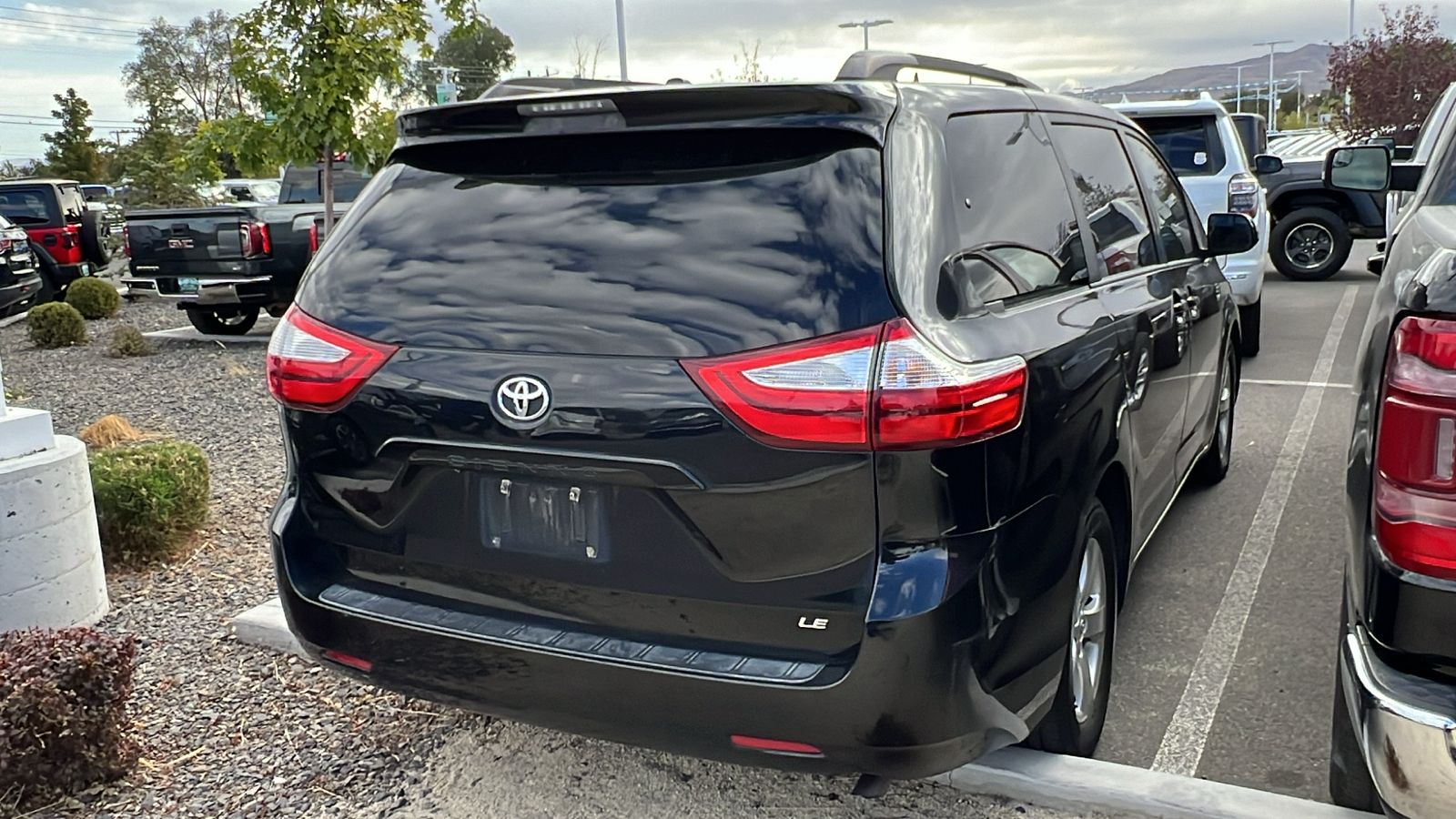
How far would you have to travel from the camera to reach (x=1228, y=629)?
161 inches

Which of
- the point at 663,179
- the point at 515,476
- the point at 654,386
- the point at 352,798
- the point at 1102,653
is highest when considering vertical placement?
the point at 663,179

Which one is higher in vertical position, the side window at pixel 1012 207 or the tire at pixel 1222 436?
the side window at pixel 1012 207

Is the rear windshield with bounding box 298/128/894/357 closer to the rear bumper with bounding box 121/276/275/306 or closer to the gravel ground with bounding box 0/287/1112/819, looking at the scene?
the gravel ground with bounding box 0/287/1112/819

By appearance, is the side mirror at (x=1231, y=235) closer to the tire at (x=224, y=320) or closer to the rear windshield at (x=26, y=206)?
the tire at (x=224, y=320)

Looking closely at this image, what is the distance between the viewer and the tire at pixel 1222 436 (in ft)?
18.3

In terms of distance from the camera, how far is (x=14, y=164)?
51656mm

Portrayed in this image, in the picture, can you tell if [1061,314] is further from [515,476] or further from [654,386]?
[515,476]

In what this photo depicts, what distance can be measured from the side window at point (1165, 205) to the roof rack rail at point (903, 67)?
81 cm

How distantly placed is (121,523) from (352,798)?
231cm

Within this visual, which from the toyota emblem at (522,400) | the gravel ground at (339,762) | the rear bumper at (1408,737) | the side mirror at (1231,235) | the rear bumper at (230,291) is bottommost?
the gravel ground at (339,762)

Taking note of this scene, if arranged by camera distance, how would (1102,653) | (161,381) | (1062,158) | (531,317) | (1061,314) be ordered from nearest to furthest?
1. (531,317)
2. (1061,314)
3. (1102,653)
4. (1062,158)
5. (161,381)

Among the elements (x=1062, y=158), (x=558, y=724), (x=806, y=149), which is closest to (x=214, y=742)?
(x=558, y=724)

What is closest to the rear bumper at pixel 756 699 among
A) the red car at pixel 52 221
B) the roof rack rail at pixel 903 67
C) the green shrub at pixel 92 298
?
the roof rack rail at pixel 903 67

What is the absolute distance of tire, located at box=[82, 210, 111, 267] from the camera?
1764 cm
